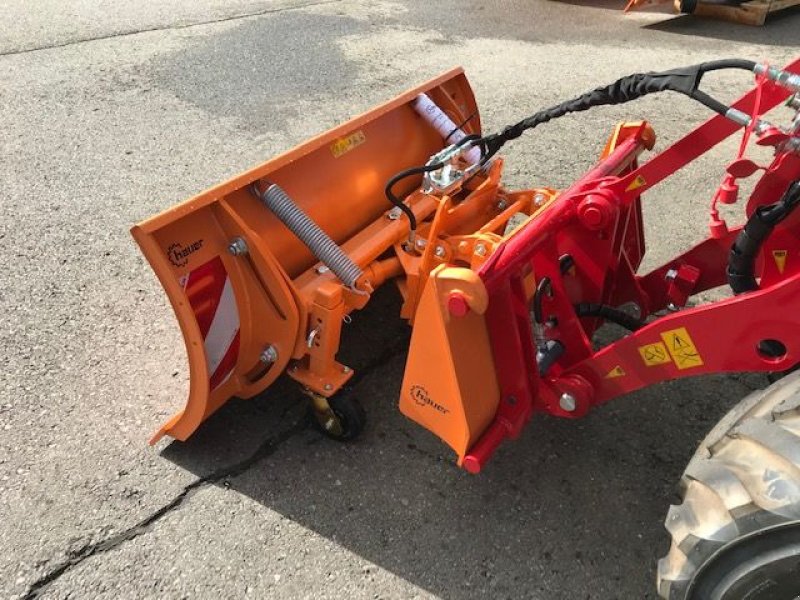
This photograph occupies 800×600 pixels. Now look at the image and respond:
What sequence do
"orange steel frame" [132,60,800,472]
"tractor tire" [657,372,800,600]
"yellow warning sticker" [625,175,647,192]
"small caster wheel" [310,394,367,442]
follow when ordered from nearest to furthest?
"tractor tire" [657,372,800,600] < "orange steel frame" [132,60,800,472] < "yellow warning sticker" [625,175,647,192] < "small caster wheel" [310,394,367,442]

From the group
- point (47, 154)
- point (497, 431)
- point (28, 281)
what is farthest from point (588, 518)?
point (47, 154)

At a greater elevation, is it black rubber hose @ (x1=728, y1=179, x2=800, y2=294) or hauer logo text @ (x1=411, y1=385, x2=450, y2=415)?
black rubber hose @ (x1=728, y1=179, x2=800, y2=294)

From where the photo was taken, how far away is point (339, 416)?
2.61 metres

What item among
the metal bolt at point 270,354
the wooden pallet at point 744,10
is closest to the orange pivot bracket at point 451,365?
the metal bolt at point 270,354

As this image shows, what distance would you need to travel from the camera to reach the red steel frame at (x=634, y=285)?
1798 mm

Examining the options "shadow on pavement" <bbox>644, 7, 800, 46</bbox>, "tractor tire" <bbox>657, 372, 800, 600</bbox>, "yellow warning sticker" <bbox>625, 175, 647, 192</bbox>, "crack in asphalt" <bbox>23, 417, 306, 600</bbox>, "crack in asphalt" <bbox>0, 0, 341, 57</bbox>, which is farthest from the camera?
"shadow on pavement" <bbox>644, 7, 800, 46</bbox>

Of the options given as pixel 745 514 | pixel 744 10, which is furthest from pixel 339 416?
pixel 744 10

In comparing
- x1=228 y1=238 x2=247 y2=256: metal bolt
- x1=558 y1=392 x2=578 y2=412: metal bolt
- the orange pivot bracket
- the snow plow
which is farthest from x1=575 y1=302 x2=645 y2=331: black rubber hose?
x1=228 y1=238 x2=247 y2=256: metal bolt

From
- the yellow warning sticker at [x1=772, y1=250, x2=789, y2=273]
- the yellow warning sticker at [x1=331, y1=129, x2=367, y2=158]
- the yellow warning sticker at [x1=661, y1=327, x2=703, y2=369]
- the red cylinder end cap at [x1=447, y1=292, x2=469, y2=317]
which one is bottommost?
the yellow warning sticker at [x1=661, y1=327, x2=703, y2=369]

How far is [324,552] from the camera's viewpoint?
2.31 m

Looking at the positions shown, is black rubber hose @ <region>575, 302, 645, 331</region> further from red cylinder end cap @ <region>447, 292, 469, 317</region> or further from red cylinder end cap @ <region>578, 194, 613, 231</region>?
red cylinder end cap @ <region>447, 292, 469, 317</region>

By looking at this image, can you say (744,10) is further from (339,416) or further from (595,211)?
(339,416)

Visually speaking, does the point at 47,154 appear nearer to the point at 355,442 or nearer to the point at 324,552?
the point at 355,442

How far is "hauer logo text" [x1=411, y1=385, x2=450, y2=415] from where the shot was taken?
212cm
